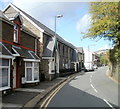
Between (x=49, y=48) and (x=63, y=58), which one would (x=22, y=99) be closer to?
(x=49, y=48)

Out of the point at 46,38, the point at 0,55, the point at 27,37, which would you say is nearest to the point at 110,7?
the point at 27,37

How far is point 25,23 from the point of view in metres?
25.5

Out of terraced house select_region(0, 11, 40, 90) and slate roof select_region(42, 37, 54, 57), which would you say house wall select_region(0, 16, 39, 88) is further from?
slate roof select_region(42, 37, 54, 57)

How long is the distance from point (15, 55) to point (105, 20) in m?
10.7

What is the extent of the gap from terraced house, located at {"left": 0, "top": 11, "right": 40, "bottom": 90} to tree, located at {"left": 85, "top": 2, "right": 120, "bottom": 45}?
747cm

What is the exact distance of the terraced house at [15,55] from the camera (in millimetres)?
12333

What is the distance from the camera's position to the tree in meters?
17.9

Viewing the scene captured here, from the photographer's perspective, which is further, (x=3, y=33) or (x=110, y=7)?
(x=110, y=7)

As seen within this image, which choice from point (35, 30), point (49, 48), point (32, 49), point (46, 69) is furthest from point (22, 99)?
point (35, 30)

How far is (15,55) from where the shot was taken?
44.8ft

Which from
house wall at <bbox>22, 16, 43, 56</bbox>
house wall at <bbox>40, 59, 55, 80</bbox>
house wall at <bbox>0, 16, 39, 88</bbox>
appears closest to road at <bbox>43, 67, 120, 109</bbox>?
house wall at <bbox>0, 16, 39, 88</bbox>

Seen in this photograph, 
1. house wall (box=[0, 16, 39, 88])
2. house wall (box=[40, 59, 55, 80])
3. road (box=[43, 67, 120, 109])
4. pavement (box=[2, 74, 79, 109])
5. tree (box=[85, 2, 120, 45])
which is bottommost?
road (box=[43, 67, 120, 109])

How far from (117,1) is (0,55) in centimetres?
1306

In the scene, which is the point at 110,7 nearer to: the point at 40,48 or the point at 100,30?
the point at 100,30
